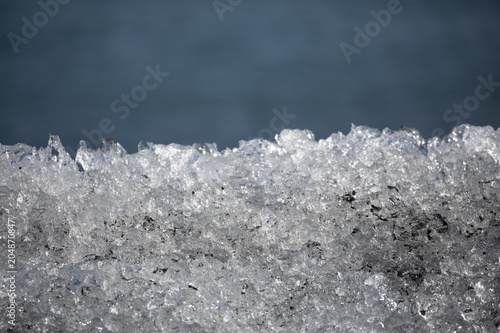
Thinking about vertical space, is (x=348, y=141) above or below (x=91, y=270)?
above

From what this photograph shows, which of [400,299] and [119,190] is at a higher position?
[119,190]

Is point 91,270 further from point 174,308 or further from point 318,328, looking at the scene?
point 318,328

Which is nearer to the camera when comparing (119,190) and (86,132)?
(119,190)

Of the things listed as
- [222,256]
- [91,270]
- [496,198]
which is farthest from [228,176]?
[496,198]

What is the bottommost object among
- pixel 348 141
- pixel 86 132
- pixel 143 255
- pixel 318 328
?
pixel 318 328

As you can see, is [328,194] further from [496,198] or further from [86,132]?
[86,132]

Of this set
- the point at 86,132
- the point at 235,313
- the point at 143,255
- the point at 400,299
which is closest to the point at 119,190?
the point at 143,255
